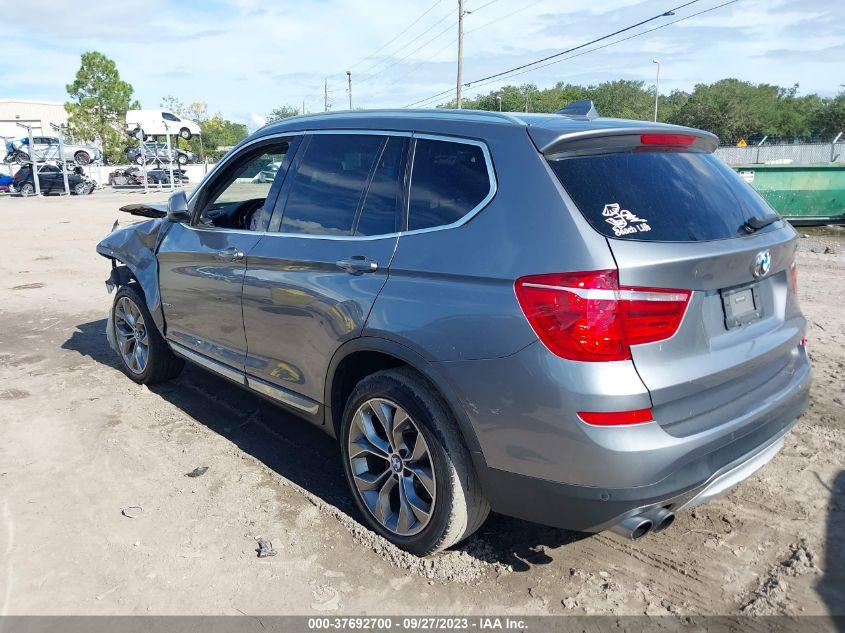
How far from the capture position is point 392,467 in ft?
10.0

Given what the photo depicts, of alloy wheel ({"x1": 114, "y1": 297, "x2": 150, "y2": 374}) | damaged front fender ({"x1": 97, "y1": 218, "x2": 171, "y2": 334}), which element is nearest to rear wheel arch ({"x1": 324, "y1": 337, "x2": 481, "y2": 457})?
damaged front fender ({"x1": 97, "y1": 218, "x2": 171, "y2": 334})

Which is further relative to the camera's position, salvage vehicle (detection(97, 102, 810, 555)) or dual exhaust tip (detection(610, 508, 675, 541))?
dual exhaust tip (detection(610, 508, 675, 541))

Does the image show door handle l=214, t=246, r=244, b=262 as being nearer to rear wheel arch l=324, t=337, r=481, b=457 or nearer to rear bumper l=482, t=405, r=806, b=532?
rear wheel arch l=324, t=337, r=481, b=457

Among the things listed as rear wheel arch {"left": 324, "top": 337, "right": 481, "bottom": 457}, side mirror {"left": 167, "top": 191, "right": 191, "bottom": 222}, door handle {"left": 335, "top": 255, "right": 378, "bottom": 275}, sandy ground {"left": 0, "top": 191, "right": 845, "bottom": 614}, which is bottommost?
sandy ground {"left": 0, "top": 191, "right": 845, "bottom": 614}

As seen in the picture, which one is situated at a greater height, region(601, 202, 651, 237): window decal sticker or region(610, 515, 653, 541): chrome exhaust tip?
region(601, 202, 651, 237): window decal sticker

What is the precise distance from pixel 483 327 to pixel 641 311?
22.2 inches

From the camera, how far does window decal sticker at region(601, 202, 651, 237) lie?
241cm

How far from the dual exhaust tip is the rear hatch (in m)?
0.34

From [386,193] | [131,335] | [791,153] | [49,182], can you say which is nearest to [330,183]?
[386,193]

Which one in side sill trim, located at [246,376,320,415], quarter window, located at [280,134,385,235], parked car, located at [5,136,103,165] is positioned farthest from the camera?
parked car, located at [5,136,103,165]

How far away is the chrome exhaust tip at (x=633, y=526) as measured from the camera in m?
2.45

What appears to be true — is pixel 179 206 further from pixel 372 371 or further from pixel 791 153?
pixel 791 153

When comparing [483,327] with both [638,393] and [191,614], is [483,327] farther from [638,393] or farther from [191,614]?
[191,614]

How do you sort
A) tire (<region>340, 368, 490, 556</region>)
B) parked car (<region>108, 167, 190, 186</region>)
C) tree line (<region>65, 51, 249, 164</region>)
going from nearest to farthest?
tire (<region>340, 368, 490, 556</region>), parked car (<region>108, 167, 190, 186</region>), tree line (<region>65, 51, 249, 164</region>)
